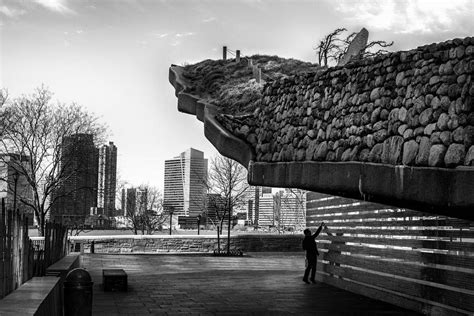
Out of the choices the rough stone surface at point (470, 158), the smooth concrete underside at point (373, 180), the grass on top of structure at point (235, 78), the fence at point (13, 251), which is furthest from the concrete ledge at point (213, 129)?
the rough stone surface at point (470, 158)

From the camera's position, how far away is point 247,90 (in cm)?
1961

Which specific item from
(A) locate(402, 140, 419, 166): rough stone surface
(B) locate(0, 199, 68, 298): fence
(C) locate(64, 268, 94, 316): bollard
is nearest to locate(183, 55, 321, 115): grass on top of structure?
(A) locate(402, 140, 419, 166): rough stone surface

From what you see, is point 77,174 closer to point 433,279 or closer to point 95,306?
point 95,306

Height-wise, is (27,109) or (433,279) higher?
(27,109)

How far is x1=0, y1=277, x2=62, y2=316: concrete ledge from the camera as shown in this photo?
18.7ft

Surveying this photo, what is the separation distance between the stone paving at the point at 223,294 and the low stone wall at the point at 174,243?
9223 millimetres

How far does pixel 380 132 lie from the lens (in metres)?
9.61

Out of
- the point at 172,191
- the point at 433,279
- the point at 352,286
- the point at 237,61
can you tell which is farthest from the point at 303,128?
the point at 172,191

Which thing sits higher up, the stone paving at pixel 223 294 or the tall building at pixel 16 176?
the tall building at pixel 16 176

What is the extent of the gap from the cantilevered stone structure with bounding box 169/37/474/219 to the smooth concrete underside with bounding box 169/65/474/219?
1 centimetres

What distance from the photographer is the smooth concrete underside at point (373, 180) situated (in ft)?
24.3

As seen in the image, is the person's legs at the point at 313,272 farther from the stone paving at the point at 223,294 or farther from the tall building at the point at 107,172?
the tall building at the point at 107,172

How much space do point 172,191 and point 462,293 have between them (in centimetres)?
9666

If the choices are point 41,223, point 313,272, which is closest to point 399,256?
point 313,272
